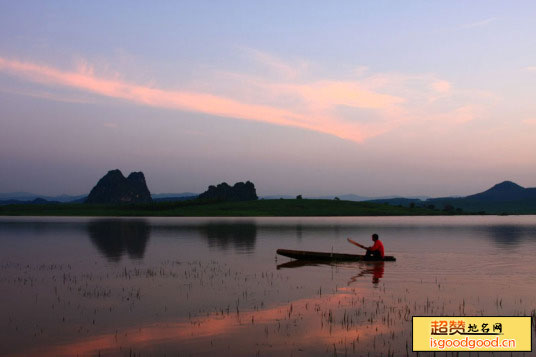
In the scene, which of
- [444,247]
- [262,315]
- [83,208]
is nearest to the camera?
[262,315]

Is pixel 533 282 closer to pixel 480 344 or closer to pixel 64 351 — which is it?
pixel 480 344

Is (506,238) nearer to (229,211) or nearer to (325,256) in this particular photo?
(325,256)

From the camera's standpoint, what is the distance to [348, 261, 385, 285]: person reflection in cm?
2934

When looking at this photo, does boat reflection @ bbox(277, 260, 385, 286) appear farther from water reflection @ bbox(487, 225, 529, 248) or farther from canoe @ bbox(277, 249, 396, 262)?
water reflection @ bbox(487, 225, 529, 248)

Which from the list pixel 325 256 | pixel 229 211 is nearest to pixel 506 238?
pixel 325 256

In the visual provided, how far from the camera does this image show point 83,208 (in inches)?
7835

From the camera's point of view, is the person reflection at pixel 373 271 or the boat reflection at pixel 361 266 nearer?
the person reflection at pixel 373 271

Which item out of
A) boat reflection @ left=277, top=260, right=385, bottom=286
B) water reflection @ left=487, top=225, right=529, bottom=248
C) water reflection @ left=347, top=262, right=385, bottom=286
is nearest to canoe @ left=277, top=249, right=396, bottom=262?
boat reflection @ left=277, top=260, right=385, bottom=286

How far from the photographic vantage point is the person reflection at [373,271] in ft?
96.3

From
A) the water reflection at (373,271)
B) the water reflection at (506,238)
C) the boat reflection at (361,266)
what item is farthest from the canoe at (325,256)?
the water reflection at (506,238)

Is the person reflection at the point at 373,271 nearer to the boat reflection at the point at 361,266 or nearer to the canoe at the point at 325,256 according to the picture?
the boat reflection at the point at 361,266

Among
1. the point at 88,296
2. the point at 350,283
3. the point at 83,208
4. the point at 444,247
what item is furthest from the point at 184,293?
the point at 83,208

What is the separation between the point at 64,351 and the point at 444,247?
44557 mm

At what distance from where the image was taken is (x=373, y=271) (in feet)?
109
